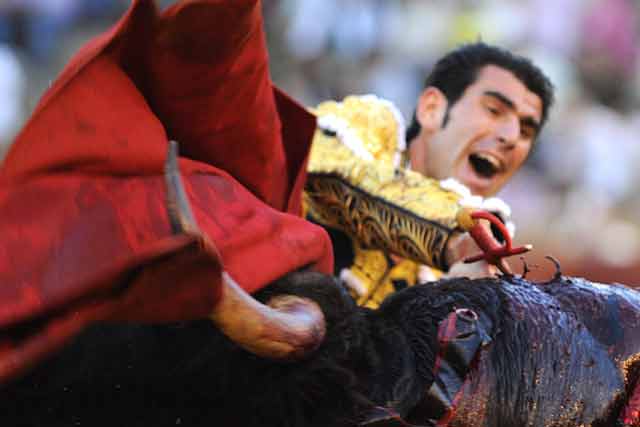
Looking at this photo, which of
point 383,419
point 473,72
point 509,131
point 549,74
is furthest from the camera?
point 549,74

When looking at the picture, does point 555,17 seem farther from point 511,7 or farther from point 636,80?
point 636,80

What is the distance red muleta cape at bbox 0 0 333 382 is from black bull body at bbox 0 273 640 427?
4.4 inches

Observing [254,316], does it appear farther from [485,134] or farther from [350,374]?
[485,134]

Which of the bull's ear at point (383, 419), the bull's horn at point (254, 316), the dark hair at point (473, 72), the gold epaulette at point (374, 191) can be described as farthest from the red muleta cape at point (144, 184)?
the dark hair at point (473, 72)

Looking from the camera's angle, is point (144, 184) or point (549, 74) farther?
point (549, 74)

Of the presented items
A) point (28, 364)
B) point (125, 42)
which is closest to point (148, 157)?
point (125, 42)

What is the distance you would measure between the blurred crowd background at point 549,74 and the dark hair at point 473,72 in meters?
1.27

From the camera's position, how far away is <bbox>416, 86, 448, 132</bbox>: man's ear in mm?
2854

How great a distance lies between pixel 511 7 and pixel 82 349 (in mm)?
4261

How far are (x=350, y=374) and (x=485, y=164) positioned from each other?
1622 millimetres

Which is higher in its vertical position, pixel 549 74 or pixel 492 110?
pixel 492 110

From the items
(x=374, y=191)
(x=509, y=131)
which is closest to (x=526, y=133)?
(x=509, y=131)

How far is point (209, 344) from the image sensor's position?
122 centimetres

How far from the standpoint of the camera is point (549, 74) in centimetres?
497
